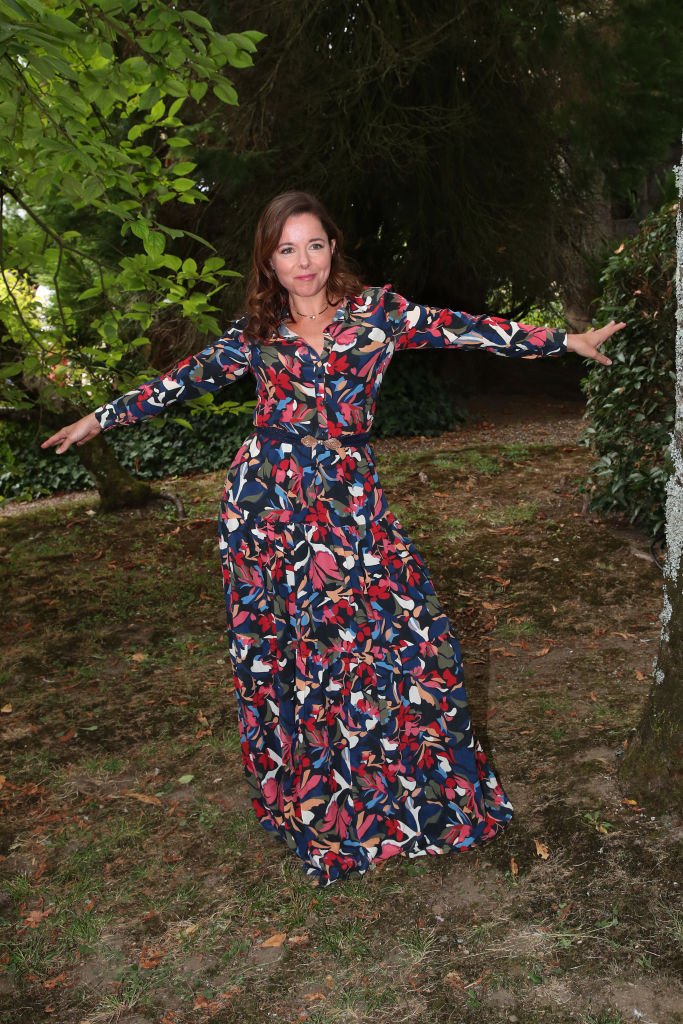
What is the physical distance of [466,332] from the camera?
9.96 feet

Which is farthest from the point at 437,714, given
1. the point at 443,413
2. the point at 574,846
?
the point at 443,413

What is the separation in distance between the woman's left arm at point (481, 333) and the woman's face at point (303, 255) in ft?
0.80

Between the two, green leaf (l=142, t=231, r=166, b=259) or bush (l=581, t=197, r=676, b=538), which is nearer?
green leaf (l=142, t=231, r=166, b=259)

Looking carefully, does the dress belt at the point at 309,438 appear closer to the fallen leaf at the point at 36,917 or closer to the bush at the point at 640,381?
the fallen leaf at the point at 36,917

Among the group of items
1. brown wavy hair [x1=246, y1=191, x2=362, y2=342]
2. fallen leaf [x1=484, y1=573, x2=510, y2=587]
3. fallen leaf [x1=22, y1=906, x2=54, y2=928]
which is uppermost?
brown wavy hair [x1=246, y1=191, x2=362, y2=342]

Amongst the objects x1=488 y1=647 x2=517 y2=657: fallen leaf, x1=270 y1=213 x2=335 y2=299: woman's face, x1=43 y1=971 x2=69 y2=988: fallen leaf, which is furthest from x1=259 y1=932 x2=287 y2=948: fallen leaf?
x1=488 y1=647 x2=517 y2=657: fallen leaf

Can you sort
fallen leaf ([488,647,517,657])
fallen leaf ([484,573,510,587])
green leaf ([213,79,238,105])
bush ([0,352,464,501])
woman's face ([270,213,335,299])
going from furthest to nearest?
1. bush ([0,352,464,501])
2. fallen leaf ([484,573,510,587])
3. fallen leaf ([488,647,517,657])
4. green leaf ([213,79,238,105])
5. woman's face ([270,213,335,299])

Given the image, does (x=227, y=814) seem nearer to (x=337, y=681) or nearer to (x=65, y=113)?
(x=337, y=681)

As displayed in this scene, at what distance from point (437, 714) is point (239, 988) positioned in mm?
986

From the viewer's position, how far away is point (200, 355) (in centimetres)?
315

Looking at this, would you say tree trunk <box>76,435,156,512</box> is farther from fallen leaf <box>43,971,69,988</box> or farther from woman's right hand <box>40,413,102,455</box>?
fallen leaf <box>43,971,69,988</box>

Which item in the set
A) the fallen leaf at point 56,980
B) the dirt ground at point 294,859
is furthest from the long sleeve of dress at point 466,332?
the fallen leaf at point 56,980

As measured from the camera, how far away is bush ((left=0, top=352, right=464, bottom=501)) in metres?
11.0

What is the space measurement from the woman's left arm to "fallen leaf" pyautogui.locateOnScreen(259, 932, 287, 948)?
186cm
